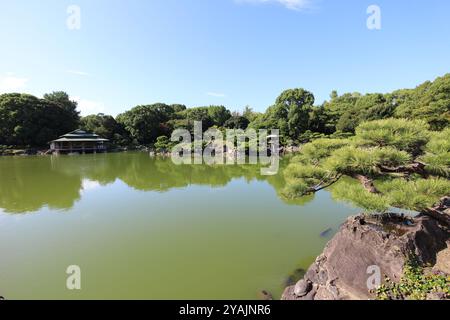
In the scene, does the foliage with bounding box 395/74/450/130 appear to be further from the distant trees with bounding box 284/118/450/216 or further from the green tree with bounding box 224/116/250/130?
the green tree with bounding box 224/116/250/130

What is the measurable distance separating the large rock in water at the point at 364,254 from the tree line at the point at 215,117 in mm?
14658

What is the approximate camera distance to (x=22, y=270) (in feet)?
11.1

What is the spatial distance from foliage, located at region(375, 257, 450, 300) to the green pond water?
1.11m

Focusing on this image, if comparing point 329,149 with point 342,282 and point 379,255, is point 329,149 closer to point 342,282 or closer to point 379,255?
point 379,255

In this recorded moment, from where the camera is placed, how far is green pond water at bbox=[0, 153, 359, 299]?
297 cm

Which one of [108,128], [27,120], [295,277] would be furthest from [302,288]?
[27,120]

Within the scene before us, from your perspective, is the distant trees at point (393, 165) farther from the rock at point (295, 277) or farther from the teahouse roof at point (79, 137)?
the teahouse roof at point (79, 137)

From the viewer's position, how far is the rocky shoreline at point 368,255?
92.9 inches

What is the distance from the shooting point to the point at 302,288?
2555mm

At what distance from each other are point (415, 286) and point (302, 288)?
973mm

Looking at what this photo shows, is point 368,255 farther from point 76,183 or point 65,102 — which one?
point 65,102

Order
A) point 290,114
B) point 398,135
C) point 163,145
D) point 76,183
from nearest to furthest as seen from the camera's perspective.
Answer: point 398,135, point 76,183, point 290,114, point 163,145

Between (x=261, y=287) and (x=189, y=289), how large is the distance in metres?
0.84

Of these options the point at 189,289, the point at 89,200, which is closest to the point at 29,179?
the point at 89,200
